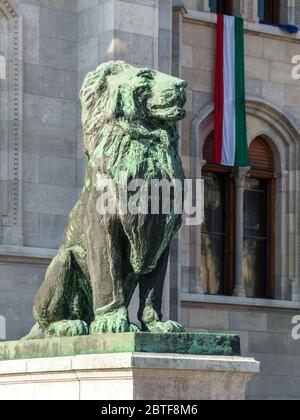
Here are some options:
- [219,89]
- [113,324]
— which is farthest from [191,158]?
[113,324]

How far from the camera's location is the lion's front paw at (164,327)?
11203mm

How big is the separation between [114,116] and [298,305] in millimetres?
15206

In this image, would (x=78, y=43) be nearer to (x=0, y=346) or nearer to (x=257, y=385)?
(x=257, y=385)

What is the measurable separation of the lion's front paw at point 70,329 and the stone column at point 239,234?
14.3 metres

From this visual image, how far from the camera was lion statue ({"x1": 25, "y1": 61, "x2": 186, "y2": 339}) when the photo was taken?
1126cm

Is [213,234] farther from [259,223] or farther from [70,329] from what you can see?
[70,329]

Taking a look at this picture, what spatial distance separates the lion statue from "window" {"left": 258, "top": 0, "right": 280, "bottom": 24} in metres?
15.6

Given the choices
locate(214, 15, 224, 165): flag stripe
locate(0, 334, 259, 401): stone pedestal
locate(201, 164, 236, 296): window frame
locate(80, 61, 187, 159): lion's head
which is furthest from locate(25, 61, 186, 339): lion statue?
locate(201, 164, 236, 296): window frame

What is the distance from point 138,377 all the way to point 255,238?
1624 centimetres

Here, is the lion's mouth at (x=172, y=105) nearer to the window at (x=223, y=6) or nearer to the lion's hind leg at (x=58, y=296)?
the lion's hind leg at (x=58, y=296)

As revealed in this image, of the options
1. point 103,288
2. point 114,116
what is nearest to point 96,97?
point 114,116

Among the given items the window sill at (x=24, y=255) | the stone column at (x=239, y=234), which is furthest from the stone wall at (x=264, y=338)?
the window sill at (x=24, y=255)

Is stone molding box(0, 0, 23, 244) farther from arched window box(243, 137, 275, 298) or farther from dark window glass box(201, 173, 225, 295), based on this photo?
arched window box(243, 137, 275, 298)

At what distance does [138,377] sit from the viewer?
10.5m
